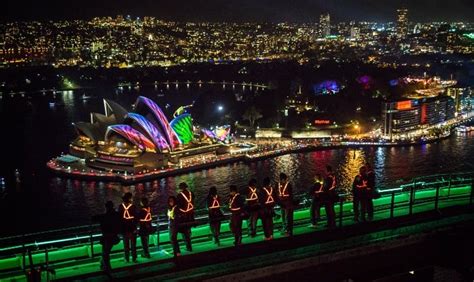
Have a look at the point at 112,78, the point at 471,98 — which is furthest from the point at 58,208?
the point at 112,78

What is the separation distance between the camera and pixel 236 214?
3.97 metres

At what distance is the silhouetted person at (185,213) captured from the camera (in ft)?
12.6

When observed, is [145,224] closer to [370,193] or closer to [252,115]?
[370,193]

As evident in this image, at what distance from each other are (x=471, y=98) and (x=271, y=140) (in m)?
19.5

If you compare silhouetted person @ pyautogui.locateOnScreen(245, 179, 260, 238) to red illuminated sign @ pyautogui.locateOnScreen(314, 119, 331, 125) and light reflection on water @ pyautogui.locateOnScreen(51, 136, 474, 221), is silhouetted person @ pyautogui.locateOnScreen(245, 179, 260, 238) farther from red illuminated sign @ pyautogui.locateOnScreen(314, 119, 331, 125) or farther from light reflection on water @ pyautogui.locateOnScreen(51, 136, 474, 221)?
red illuminated sign @ pyautogui.locateOnScreen(314, 119, 331, 125)

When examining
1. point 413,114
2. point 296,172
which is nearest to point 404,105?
point 413,114

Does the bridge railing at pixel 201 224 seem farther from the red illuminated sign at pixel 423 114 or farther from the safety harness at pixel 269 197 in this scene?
the red illuminated sign at pixel 423 114

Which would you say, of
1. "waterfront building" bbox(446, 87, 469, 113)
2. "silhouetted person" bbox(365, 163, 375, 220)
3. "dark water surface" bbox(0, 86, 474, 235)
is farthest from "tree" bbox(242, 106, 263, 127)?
"silhouetted person" bbox(365, 163, 375, 220)

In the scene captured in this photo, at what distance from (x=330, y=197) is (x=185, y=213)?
1.25 m

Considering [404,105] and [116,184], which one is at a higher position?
[404,105]

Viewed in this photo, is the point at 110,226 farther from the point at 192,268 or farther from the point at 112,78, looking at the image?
the point at 112,78

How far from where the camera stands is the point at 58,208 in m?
17.4

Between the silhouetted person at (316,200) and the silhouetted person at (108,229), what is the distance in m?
1.59

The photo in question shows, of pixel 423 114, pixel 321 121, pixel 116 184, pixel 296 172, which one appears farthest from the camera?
pixel 423 114
